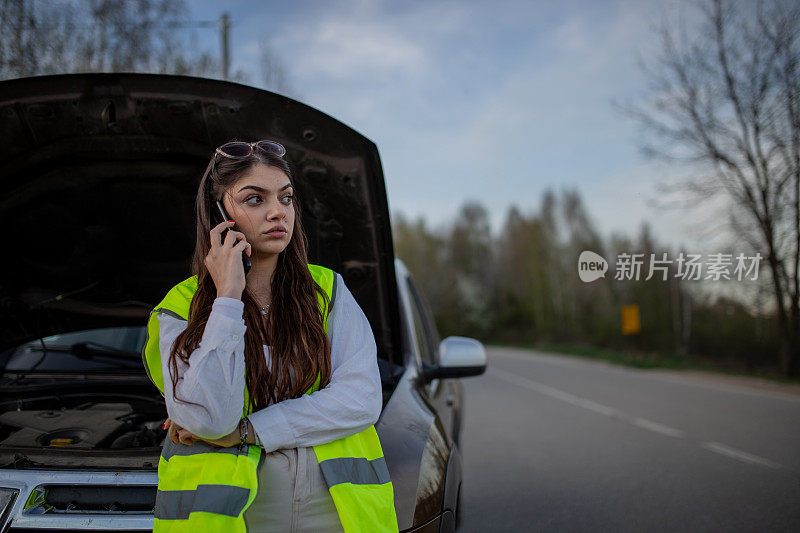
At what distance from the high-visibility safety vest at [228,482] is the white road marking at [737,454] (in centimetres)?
563

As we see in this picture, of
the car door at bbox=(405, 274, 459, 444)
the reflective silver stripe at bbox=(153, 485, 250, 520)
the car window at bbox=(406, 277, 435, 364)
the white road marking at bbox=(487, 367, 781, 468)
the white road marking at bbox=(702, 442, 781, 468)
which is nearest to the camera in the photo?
the reflective silver stripe at bbox=(153, 485, 250, 520)

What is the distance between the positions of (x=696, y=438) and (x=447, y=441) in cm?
590

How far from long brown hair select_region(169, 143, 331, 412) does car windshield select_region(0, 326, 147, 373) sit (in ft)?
5.65

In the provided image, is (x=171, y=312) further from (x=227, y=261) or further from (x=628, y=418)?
(x=628, y=418)

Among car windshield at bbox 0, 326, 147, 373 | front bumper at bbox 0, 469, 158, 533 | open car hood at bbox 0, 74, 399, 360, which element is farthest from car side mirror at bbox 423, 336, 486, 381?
car windshield at bbox 0, 326, 147, 373

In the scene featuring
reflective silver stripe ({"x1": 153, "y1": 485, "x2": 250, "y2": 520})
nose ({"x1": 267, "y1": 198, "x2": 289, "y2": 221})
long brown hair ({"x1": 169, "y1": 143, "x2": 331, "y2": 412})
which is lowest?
reflective silver stripe ({"x1": 153, "y1": 485, "x2": 250, "y2": 520})

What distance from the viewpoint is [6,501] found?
1.84 metres

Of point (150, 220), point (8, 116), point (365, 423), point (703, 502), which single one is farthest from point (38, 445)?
point (703, 502)

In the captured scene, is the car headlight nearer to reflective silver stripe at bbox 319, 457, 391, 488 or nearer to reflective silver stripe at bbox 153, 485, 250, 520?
reflective silver stripe at bbox 153, 485, 250, 520

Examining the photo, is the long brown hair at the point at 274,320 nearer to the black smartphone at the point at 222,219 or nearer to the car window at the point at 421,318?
the black smartphone at the point at 222,219

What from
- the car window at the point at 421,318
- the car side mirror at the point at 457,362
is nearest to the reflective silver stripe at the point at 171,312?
the car side mirror at the point at 457,362

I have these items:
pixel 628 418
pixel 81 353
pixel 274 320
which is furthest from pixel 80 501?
pixel 628 418

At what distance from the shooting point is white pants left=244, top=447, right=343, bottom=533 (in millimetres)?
1502

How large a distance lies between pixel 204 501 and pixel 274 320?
0.49 meters
